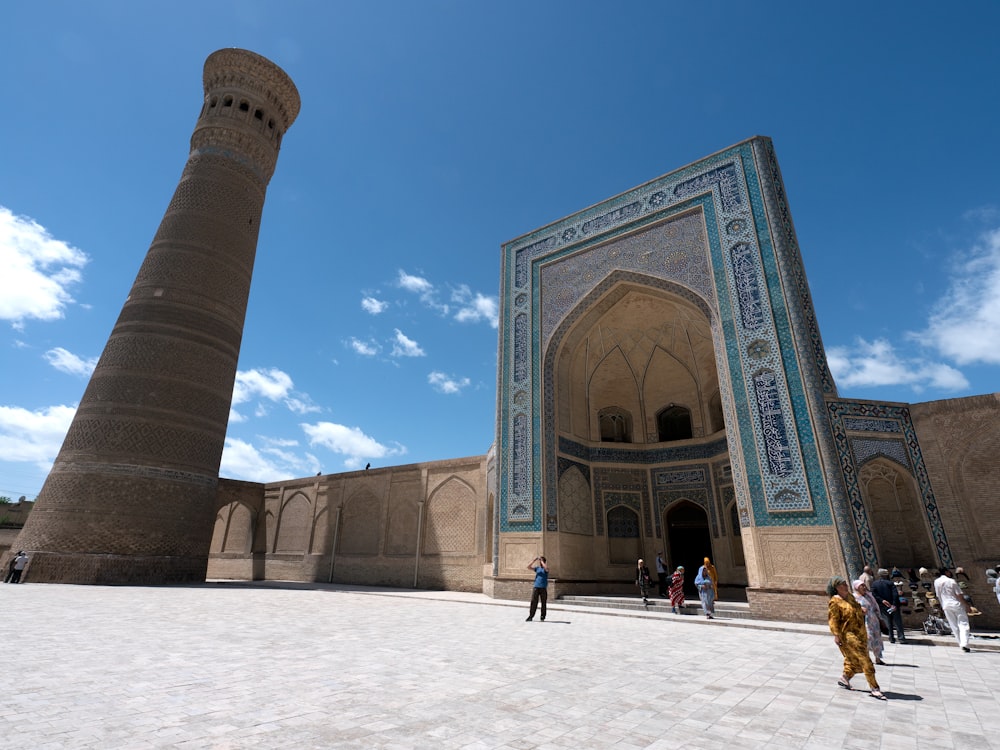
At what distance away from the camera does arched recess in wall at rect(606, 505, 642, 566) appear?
10914 millimetres

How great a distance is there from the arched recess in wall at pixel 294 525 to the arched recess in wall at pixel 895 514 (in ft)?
46.5

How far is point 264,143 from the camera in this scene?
15.4 metres

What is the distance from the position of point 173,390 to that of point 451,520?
710 cm

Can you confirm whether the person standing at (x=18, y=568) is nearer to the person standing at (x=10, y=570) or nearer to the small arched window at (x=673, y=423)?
the person standing at (x=10, y=570)

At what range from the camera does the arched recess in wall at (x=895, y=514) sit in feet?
23.2

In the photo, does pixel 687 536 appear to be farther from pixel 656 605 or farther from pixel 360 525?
pixel 360 525

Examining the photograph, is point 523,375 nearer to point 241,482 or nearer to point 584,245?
point 584,245

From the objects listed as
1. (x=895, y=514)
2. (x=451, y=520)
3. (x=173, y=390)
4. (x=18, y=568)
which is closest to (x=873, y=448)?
(x=895, y=514)

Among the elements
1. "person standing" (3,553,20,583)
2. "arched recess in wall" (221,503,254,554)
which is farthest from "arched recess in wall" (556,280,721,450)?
"arched recess in wall" (221,503,254,554)

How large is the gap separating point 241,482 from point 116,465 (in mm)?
4717

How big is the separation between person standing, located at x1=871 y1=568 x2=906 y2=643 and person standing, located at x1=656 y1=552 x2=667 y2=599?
15.4ft

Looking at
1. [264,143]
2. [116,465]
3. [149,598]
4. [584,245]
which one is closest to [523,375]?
[584,245]

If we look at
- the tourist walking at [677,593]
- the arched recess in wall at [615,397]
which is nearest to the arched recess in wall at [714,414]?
the arched recess in wall at [615,397]

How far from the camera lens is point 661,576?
10.1 metres
